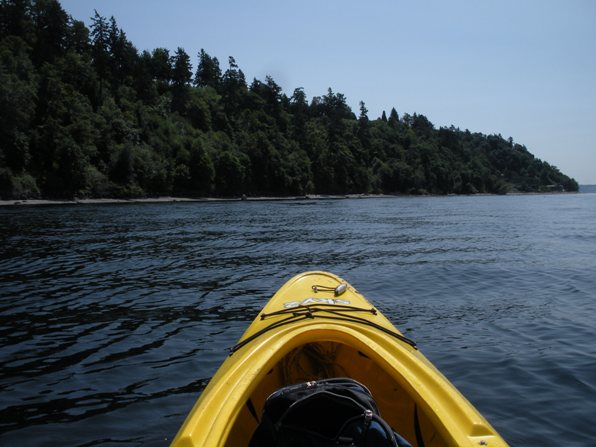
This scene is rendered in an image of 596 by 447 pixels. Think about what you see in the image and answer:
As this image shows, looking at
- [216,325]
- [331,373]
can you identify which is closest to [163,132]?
[216,325]

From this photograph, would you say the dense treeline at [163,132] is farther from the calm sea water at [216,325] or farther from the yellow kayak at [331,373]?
the yellow kayak at [331,373]

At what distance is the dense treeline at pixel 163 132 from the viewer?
241 feet

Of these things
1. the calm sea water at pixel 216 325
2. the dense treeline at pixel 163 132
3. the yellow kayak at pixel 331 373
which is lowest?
the calm sea water at pixel 216 325

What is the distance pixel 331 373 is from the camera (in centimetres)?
573

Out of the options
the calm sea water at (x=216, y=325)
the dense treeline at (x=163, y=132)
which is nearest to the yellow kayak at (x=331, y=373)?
the calm sea water at (x=216, y=325)

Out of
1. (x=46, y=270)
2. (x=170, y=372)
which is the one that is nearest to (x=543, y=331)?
(x=170, y=372)

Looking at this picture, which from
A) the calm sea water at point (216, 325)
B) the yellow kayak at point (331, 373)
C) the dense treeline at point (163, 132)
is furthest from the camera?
the dense treeline at point (163, 132)

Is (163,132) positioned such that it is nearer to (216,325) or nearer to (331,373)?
(216,325)

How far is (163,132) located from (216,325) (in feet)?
332

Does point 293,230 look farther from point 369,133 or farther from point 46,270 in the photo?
point 369,133

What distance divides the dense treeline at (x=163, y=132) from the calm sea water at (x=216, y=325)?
59200mm

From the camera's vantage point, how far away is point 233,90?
14338 cm

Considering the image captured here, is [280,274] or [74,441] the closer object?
[74,441]

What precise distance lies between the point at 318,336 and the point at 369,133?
566ft
